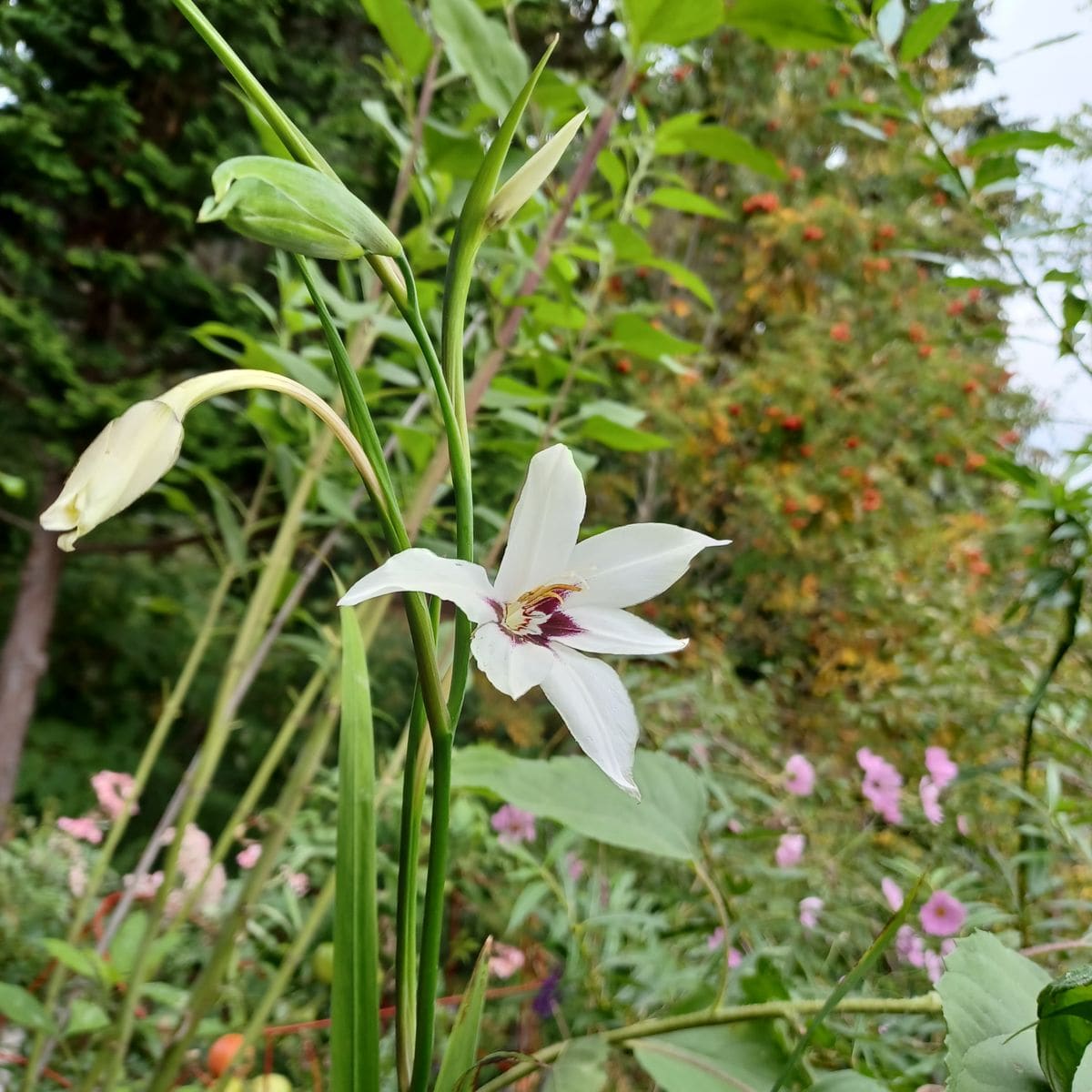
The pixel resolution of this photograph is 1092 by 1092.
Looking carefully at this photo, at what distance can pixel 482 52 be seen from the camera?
16.6 inches

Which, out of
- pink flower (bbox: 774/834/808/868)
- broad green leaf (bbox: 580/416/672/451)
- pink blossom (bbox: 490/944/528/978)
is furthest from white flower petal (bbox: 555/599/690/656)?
pink blossom (bbox: 490/944/528/978)

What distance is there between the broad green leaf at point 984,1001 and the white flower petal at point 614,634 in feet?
0.39

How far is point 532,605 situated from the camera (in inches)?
8.1

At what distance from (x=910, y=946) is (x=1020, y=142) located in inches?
24.5

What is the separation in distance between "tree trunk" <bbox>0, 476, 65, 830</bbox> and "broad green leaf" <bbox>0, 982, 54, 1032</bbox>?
1298mm

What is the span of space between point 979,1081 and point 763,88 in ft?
10.5

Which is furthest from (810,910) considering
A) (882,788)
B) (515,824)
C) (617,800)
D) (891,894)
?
(617,800)

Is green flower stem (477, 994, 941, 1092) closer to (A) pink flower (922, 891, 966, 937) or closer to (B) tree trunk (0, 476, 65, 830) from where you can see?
(A) pink flower (922, 891, 966, 937)

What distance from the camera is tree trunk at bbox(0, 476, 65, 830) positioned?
163 centimetres

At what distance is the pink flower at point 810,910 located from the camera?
0.70 meters

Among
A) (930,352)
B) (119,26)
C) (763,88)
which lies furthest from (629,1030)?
(763,88)

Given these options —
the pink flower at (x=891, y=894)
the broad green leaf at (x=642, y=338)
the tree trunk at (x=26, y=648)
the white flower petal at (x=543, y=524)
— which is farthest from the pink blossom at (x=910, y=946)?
the tree trunk at (x=26, y=648)

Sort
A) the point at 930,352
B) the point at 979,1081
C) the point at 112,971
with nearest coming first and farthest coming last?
1. the point at 979,1081
2. the point at 112,971
3. the point at 930,352

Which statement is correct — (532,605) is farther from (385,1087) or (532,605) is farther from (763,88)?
(763,88)
